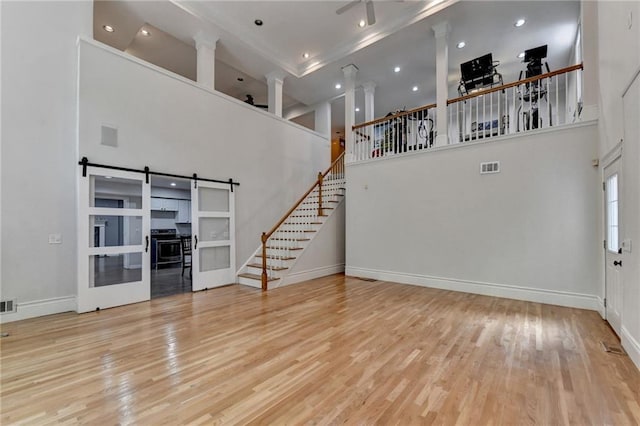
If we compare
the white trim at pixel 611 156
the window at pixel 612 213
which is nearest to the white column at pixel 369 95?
the white trim at pixel 611 156

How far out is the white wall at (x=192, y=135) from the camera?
448 centimetres

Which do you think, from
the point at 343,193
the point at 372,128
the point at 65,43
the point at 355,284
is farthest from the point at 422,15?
the point at 65,43

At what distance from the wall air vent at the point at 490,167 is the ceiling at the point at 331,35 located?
10.2 feet

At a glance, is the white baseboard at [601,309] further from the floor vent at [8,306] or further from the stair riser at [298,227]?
the floor vent at [8,306]

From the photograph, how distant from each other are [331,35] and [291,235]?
492 cm

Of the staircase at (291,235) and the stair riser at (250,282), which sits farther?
the staircase at (291,235)

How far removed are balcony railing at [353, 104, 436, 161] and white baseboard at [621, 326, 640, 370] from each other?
4.41 m

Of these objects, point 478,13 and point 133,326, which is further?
point 478,13

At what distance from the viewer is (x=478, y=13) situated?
561 cm

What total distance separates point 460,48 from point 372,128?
9.19ft

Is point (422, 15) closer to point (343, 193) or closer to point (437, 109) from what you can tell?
point (437, 109)

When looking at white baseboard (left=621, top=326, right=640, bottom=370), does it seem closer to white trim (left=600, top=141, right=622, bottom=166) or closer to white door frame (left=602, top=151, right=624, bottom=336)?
white door frame (left=602, top=151, right=624, bottom=336)

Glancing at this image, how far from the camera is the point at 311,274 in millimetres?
6621

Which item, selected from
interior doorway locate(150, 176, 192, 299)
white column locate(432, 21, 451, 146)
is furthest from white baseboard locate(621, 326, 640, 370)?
interior doorway locate(150, 176, 192, 299)
